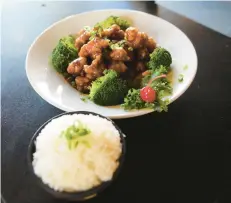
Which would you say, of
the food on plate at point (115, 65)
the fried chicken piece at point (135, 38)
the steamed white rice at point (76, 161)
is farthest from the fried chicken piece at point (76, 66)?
the steamed white rice at point (76, 161)

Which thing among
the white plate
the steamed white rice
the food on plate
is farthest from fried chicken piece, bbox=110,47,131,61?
the steamed white rice

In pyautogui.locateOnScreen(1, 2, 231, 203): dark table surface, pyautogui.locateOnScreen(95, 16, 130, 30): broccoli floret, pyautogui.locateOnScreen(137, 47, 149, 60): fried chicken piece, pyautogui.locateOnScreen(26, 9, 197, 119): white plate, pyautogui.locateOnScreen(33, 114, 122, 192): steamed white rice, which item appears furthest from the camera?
pyautogui.locateOnScreen(95, 16, 130, 30): broccoli floret

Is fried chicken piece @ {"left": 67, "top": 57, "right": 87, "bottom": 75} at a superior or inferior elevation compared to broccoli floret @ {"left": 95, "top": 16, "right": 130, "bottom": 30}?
inferior

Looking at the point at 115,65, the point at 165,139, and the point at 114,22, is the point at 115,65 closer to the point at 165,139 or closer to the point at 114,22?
the point at 114,22

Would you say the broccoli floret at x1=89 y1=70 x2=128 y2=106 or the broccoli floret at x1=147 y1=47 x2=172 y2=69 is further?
the broccoli floret at x1=147 y1=47 x2=172 y2=69

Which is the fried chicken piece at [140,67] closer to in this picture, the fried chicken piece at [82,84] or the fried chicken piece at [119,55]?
the fried chicken piece at [119,55]

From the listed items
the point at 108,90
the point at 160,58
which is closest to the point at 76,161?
the point at 108,90

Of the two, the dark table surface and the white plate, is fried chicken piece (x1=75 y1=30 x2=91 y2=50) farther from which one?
the dark table surface
